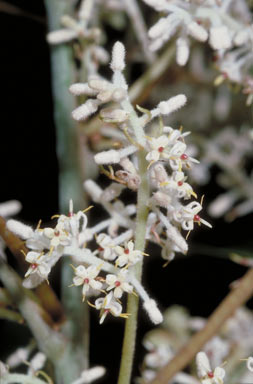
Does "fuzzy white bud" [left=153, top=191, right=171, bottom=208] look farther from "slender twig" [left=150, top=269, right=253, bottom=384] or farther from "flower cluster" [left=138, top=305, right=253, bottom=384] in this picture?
"flower cluster" [left=138, top=305, right=253, bottom=384]

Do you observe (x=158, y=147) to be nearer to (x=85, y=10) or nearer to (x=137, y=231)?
(x=137, y=231)

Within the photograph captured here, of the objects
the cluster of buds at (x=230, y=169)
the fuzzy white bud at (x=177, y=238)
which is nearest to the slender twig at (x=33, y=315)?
the fuzzy white bud at (x=177, y=238)

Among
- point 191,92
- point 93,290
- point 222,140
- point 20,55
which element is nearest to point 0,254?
point 93,290

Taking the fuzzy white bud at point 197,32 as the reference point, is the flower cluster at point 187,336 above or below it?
below

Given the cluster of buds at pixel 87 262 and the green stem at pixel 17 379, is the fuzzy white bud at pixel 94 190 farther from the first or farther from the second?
the green stem at pixel 17 379

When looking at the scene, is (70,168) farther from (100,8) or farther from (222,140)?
(222,140)

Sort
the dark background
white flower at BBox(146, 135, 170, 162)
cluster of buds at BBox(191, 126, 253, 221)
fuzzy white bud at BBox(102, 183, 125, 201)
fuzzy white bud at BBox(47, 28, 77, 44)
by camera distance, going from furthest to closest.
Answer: cluster of buds at BBox(191, 126, 253, 221)
the dark background
fuzzy white bud at BBox(47, 28, 77, 44)
fuzzy white bud at BBox(102, 183, 125, 201)
white flower at BBox(146, 135, 170, 162)

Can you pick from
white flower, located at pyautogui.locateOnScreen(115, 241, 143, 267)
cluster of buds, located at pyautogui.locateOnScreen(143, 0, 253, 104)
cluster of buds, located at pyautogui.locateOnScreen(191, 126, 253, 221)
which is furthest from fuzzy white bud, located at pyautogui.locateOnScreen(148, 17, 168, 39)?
cluster of buds, located at pyautogui.locateOnScreen(191, 126, 253, 221)
